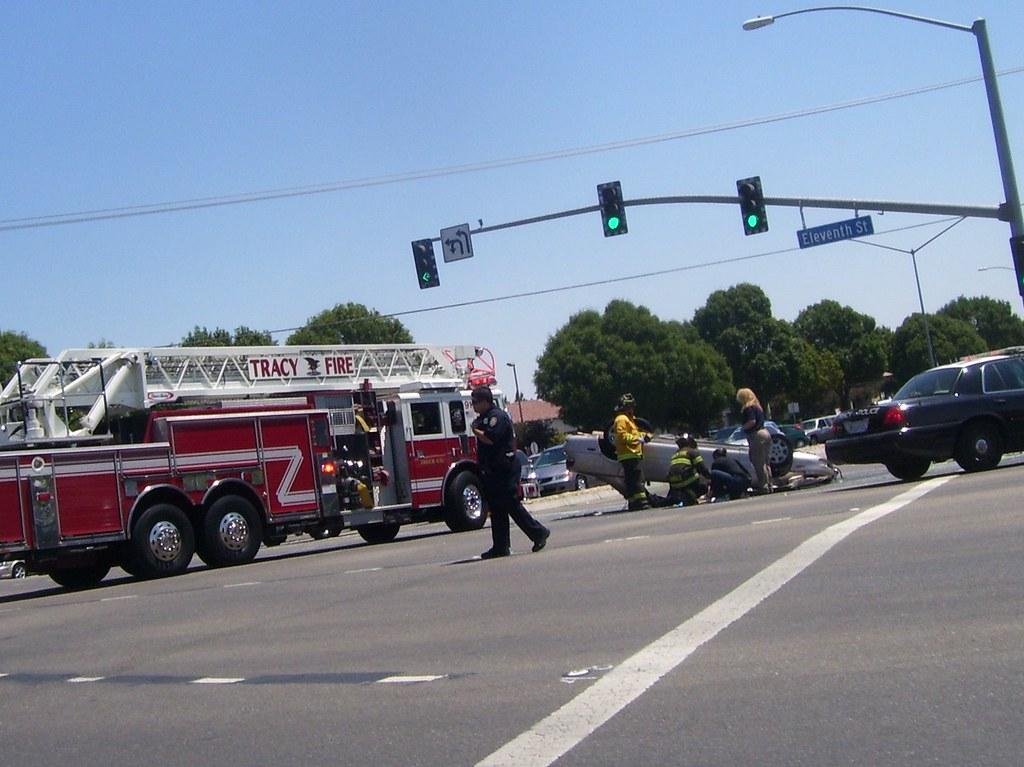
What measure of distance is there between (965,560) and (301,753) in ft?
17.2

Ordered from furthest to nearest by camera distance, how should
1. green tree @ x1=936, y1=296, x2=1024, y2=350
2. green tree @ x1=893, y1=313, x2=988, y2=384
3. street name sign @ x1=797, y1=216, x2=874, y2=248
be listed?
green tree @ x1=936, y1=296, x2=1024, y2=350
green tree @ x1=893, y1=313, x2=988, y2=384
street name sign @ x1=797, y1=216, x2=874, y2=248

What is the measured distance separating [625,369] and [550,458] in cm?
3640

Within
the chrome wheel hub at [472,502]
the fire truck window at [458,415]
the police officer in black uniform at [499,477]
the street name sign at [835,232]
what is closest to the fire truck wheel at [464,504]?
the chrome wheel hub at [472,502]

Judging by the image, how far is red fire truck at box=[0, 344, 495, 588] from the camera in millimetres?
16688

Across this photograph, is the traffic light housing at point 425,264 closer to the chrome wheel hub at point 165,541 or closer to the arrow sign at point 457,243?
the arrow sign at point 457,243

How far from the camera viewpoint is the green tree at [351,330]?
239 feet

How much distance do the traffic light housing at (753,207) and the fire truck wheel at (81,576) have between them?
551 inches

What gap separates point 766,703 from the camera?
19.9 feet

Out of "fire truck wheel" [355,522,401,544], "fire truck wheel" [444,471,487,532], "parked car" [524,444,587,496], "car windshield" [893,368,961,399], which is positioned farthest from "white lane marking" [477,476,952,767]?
"parked car" [524,444,587,496]

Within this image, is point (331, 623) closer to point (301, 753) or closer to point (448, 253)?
point (301, 753)

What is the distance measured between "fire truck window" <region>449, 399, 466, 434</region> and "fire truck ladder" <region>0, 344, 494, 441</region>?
0.58m

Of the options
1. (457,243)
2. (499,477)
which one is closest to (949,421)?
(499,477)

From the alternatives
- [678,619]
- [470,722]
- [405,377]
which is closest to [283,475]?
[405,377]

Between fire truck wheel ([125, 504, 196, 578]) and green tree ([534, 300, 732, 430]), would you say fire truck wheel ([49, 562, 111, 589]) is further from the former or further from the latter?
green tree ([534, 300, 732, 430])
